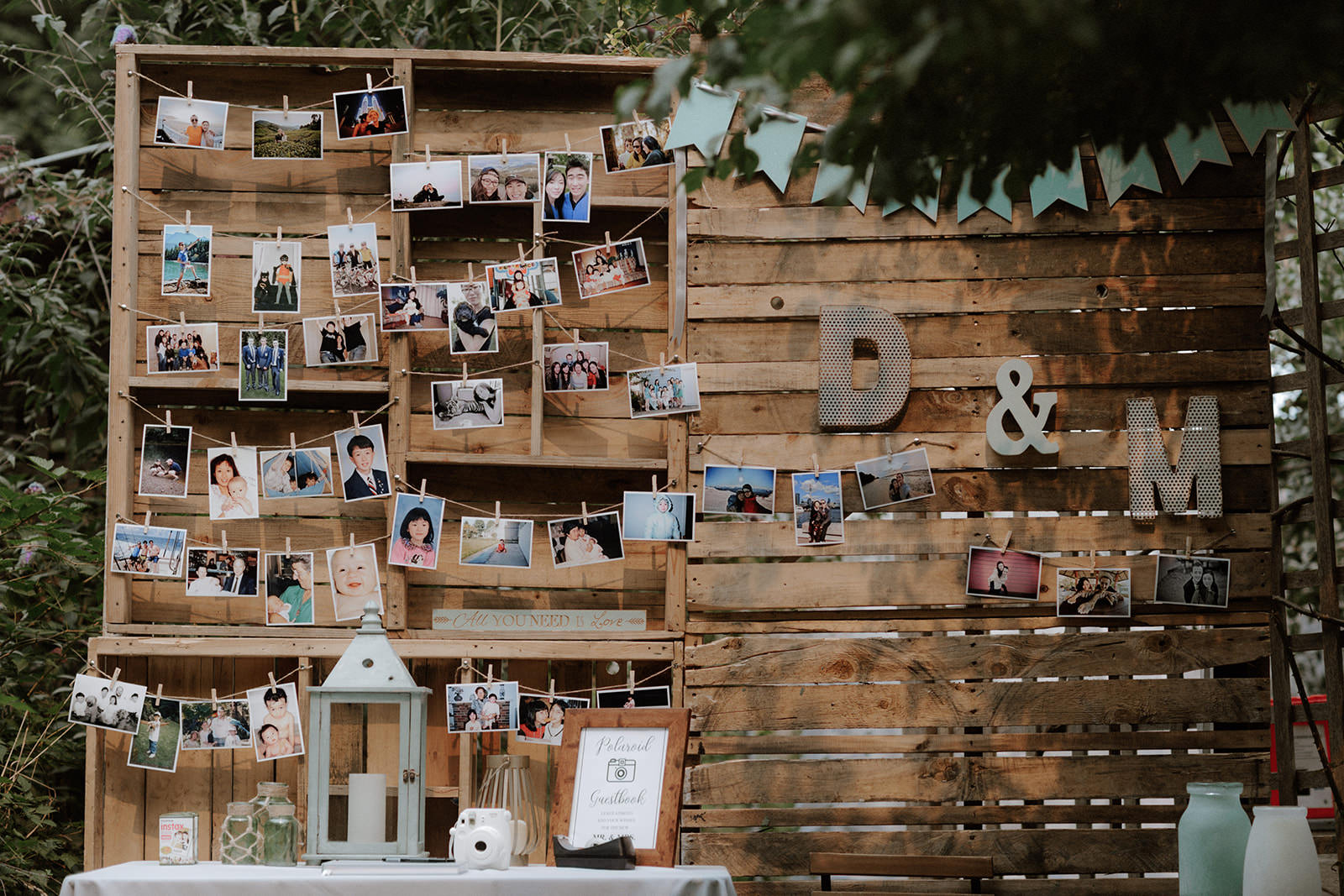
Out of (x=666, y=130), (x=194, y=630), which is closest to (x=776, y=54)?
(x=666, y=130)

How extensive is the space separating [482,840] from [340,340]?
1369 millimetres

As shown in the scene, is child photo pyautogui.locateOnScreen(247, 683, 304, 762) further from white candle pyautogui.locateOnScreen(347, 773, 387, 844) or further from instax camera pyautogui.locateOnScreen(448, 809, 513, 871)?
instax camera pyautogui.locateOnScreen(448, 809, 513, 871)

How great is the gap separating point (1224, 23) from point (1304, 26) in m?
0.08

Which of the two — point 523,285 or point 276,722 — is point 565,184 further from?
point 276,722

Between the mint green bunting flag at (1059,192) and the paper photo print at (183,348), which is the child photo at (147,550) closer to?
the paper photo print at (183,348)

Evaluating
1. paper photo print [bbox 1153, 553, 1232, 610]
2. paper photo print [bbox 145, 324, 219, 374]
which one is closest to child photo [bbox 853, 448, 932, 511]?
paper photo print [bbox 1153, 553, 1232, 610]

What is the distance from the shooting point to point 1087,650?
10.4 feet

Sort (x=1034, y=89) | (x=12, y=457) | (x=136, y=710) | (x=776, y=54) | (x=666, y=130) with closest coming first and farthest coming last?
(x=776, y=54), (x=1034, y=89), (x=136, y=710), (x=666, y=130), (x=12, y=457)

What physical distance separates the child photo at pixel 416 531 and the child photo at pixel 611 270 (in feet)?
2.29

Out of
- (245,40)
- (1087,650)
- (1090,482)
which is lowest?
(1087,650)

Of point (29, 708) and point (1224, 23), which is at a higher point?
point (1224, 23)

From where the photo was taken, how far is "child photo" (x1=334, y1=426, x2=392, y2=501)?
3.19 m

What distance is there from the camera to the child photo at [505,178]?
3.25 metres

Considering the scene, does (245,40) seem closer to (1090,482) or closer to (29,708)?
(29,708)
